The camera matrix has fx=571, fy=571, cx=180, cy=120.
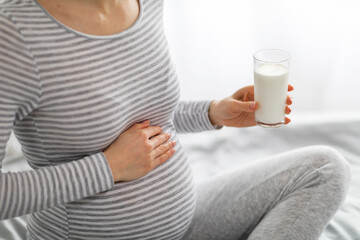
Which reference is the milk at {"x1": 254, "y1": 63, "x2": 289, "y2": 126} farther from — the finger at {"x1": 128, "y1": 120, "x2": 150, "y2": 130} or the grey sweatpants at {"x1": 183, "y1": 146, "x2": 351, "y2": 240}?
the finger at {"x1": 128, "y1": 120, "x2": 150, "y2": 130}

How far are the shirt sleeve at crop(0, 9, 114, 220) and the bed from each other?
0.64 m

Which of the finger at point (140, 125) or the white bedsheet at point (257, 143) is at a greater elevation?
the finger at point (140, 125)

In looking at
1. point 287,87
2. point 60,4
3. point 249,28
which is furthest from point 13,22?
point 249,28

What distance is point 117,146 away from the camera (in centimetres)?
106

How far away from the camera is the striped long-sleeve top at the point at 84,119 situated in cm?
96

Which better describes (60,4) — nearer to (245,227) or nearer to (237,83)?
(245,227)

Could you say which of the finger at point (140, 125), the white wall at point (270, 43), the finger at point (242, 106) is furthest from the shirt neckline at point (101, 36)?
the white wall at point (270, 43)

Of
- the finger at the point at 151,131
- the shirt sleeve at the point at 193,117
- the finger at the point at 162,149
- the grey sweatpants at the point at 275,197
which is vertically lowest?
the grey sweatpants at the point at 275,197

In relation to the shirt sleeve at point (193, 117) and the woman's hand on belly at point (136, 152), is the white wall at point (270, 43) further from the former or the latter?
the woman's hand on belly at point (136, 152)

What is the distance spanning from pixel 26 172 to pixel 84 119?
0.14 metres

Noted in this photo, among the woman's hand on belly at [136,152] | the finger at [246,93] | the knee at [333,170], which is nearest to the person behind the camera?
the woman's hand on belly at [136,152]

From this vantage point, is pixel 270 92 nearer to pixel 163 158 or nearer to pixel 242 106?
pixel 242 106

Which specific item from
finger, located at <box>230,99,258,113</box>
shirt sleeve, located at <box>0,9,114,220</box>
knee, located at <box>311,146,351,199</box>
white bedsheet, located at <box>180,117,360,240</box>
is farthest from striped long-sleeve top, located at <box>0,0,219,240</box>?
white bedsheet, located at <box>180,117,360,240</box>

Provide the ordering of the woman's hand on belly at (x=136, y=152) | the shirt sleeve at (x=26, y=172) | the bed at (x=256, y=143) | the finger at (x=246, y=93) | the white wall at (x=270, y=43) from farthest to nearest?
the white wall at (x=270, y=43), the bed at (x=256, y=143), the finger at (x=246, y=93), the woman's hand on belly at (x=136, y=152), the shirt sleeve at (x=26, y=172)
